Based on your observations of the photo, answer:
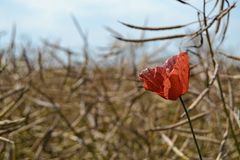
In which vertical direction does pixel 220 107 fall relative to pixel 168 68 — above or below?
below

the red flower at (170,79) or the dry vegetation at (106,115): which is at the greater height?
the red flower at (170,79)

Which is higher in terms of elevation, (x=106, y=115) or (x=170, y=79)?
(x=170, y=79)

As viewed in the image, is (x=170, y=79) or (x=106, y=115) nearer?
(x=170, y=79)

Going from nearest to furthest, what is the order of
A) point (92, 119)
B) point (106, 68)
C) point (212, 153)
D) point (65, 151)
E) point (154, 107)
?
1. point (212, 153)
2. point (65, 151)
3. point (92, 119)
4. point (154, 107)
5. point (106, 68)

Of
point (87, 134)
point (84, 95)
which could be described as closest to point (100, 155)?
point (87, 134)

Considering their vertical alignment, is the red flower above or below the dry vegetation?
above

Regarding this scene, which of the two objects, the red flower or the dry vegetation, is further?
the dry vegetation

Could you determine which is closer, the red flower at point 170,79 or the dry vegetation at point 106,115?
the red flower at point 170,79

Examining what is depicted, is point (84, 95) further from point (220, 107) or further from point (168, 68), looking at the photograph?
point (168, 68)
